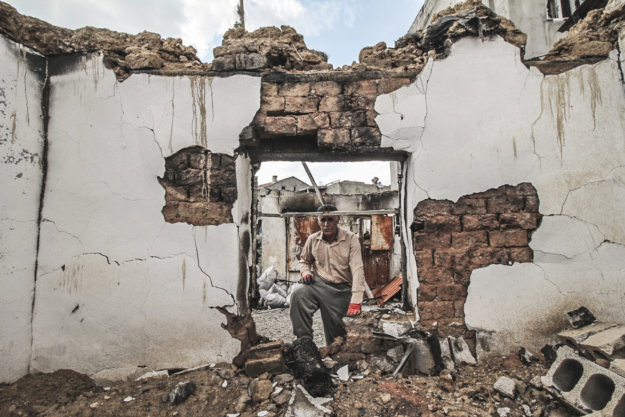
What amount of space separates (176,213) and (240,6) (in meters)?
8.93

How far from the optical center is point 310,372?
92.9 inches

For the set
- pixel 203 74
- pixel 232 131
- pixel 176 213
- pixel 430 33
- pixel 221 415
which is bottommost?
pixel 221 415

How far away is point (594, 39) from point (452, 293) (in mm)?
2503

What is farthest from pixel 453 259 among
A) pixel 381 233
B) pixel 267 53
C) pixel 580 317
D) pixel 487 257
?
pixel 381 233

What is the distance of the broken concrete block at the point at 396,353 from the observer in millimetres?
2598

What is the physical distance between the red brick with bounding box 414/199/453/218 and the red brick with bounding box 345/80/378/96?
1.05 metres

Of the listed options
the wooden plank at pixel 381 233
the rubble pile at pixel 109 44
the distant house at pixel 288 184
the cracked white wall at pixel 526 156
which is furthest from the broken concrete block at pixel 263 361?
the distant house at pixel 288 184

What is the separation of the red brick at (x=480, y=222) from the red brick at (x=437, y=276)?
389 millimetres

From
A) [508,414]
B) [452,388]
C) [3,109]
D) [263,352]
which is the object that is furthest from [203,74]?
[508,414]

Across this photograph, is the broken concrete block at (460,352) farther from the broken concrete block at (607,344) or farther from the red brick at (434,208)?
the red brick at (434,208)

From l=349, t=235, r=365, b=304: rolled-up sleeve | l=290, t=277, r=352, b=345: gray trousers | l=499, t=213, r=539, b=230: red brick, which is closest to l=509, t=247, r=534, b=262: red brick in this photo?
l=499, t=213, r=539, b=230: red brick

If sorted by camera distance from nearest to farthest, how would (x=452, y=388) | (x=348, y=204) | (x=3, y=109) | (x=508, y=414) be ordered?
(x=508, y=414) → (x=452, y=388) → (x=3, y=109) → (x=348, y=204)

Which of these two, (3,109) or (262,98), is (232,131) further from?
(3,109)

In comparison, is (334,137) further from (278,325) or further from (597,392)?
(278,325)
